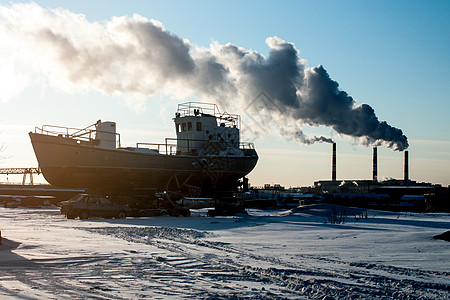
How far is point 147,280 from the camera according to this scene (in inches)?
361

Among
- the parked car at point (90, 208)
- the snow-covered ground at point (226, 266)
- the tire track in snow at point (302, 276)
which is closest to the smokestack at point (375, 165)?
the parked car at point (90, 208)

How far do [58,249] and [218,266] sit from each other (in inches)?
212

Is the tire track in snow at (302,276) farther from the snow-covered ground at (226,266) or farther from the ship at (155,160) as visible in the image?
the ship at (155,160)

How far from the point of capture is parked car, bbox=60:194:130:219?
92.8 feet

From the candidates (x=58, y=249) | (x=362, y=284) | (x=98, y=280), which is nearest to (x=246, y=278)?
(x=362, y=284)

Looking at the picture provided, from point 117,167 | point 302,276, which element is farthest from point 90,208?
point 302,276

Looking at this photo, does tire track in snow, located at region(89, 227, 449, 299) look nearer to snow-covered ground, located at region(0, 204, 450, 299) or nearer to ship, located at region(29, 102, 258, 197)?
snow-covered ground, located at region(0, 204, 450, 299)

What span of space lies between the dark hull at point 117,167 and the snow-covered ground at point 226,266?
15.6 meters

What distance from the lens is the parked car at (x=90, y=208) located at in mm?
28281

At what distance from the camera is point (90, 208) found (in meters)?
28.5

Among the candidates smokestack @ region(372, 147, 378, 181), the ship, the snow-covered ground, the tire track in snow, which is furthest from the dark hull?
smokestack @ region(372, 147, 378, 181)

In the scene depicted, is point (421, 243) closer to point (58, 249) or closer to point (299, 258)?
point (299, 258)

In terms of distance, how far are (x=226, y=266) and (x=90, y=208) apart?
19.5m

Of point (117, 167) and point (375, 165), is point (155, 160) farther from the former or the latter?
point (375, 165)
